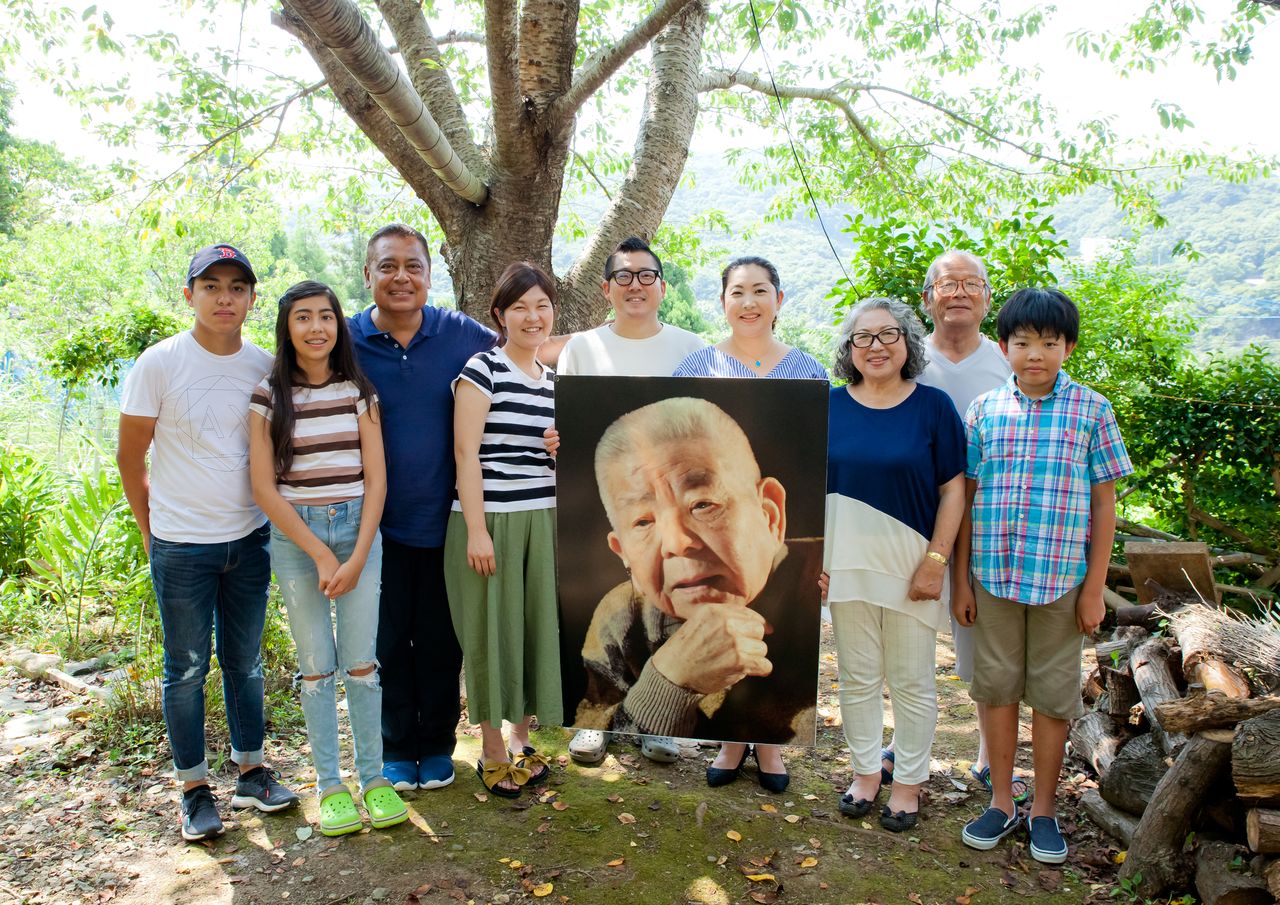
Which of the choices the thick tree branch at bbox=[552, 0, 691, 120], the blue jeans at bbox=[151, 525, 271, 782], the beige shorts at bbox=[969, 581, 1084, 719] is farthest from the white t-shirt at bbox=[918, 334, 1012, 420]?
the blue jeans at bbox=[151, 525, 271, 782]

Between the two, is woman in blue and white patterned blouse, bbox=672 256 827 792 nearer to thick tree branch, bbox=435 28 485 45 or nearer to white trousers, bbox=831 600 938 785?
white trousers, bbox=831 600 938 785

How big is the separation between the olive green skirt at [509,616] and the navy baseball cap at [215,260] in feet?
3.79

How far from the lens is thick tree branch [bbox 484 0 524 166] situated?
3959mm

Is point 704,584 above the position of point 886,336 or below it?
below

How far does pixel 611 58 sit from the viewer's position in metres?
4.47

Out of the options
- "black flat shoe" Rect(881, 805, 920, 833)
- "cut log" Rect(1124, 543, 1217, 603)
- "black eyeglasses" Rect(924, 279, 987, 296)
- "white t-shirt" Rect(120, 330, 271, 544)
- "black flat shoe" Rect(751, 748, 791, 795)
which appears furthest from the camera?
Result: "cut log" Rect(1124, 543, 1217, 603)

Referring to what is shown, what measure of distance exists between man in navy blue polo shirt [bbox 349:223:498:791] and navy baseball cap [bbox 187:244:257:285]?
0.44 m

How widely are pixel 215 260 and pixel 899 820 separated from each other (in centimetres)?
311

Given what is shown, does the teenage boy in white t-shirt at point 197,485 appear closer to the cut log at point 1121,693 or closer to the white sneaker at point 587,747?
the white sneaker at point 587,747

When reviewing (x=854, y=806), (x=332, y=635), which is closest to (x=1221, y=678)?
(x=854, y=806)

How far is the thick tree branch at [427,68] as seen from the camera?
17.5 ft

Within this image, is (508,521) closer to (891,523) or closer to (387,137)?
(891,523)

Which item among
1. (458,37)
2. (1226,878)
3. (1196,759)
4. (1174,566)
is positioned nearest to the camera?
(1226,878)

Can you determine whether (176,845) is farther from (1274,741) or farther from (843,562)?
(1274,741)
